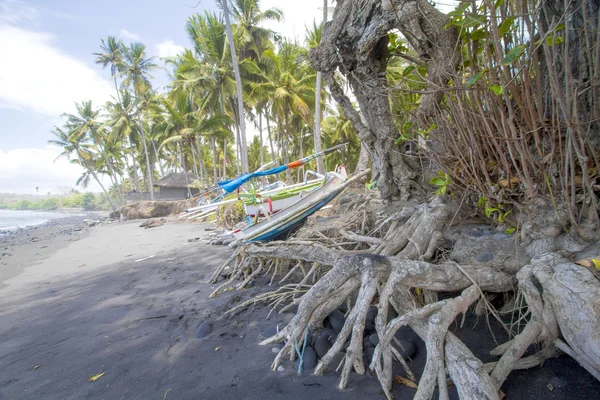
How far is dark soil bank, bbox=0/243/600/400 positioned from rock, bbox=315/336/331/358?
219 mm

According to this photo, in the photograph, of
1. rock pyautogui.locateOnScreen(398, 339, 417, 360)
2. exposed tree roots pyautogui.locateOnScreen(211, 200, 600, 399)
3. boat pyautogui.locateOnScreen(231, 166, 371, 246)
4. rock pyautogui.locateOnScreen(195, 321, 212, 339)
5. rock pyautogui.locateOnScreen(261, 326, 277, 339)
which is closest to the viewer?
Result: exposed tree roots pyautogui.locateOnScreen(211, 200, 600, 399)

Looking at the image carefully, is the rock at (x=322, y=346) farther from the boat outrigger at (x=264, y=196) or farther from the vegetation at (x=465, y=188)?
the boat outrigger at (x=264, y=196)

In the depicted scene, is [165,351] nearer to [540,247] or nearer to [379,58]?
[540,247]

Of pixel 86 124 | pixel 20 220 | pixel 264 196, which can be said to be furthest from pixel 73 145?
pixel 264 196

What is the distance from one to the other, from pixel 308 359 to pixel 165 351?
4.97 feet

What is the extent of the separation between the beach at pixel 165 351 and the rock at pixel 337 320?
50 cm

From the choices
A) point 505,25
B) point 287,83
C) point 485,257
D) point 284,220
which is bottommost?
point 485,257

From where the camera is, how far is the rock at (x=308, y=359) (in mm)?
2498

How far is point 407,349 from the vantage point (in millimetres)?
2498

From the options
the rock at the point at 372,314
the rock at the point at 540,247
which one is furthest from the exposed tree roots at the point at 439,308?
the rock at the point at 372,314

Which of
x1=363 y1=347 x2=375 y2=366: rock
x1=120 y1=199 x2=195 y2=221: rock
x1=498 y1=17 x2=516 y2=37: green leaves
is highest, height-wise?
x1=498 y1=17 x2=516 y2=37: green leaves

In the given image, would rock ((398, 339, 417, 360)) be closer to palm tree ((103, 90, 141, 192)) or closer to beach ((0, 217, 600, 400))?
beach ((0, 217, 600, 400))

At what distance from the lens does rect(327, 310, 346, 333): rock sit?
290 cm

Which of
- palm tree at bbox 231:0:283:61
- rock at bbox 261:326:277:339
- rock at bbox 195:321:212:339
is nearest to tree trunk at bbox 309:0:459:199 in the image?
rock at bbox 261:326:277:339
